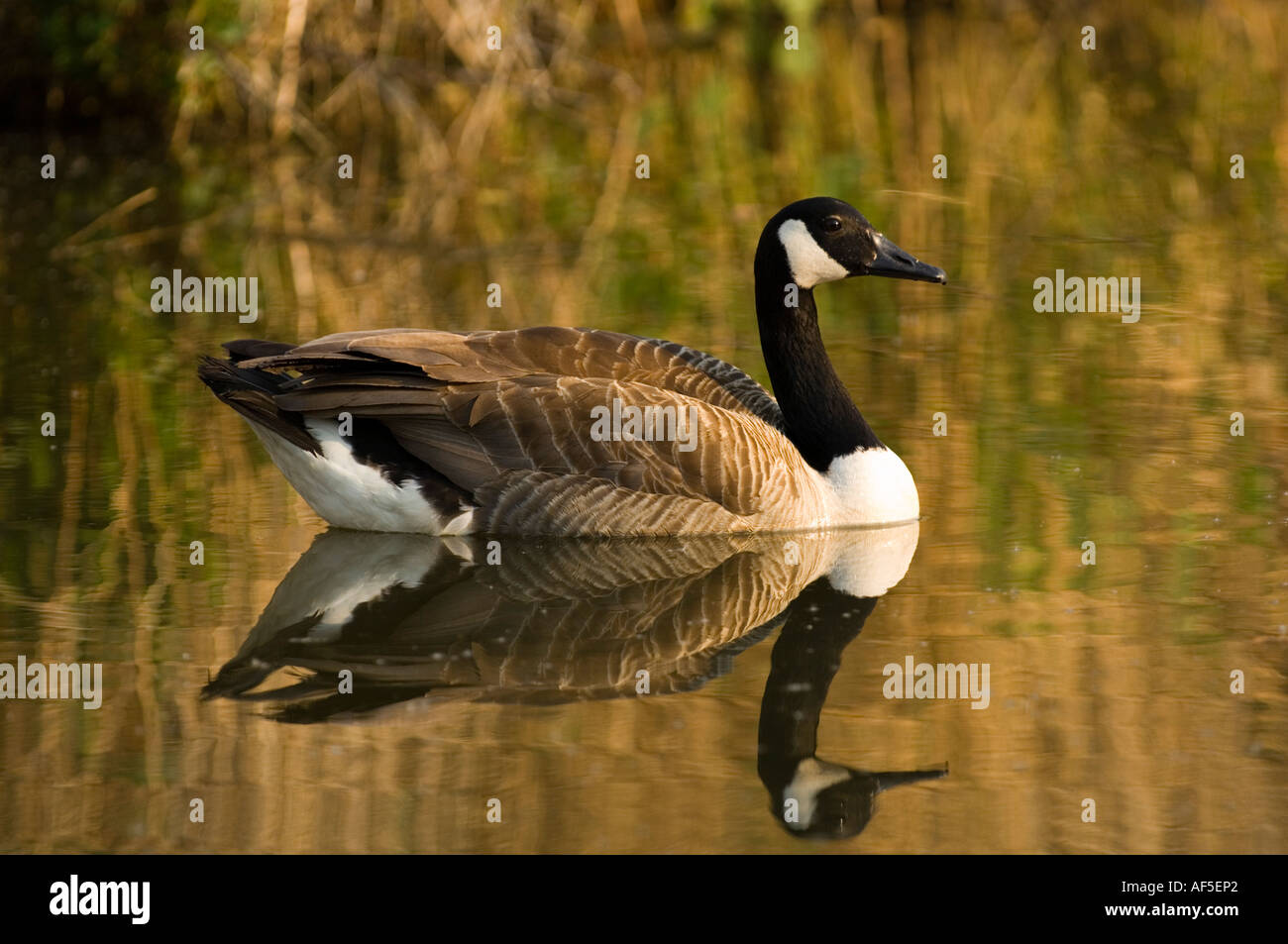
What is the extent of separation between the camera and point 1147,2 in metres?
28.9

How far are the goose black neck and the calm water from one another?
1.97ft

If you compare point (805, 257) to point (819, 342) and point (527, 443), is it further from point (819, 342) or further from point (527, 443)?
point (527, 443)

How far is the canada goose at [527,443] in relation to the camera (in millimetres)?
9500

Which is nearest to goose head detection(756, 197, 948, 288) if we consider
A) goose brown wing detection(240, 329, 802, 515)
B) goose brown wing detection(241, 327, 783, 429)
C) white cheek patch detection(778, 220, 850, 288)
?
white cheek patch detection(778, 220, 850, 288)

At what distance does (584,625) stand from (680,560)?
1104mm

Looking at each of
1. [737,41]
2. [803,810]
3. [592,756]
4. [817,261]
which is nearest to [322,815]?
[592,756]

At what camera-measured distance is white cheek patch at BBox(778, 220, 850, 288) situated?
10.0 m

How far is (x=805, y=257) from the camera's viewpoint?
32.9 feet

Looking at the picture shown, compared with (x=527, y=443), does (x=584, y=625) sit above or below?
below

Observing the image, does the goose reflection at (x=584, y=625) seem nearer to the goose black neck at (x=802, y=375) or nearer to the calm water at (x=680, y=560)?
the calm water at (x=680, y=560)

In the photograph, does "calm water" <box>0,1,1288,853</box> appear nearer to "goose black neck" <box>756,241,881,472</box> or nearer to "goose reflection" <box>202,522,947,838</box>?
"goose reflection" <box>202,522,947,838</box>

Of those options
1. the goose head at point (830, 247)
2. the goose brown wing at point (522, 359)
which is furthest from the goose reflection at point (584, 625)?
the goose head at point (830, 247)

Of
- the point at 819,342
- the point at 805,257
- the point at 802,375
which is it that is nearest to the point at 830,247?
the point at 805,257

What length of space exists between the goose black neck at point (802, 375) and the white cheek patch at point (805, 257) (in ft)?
0.14
